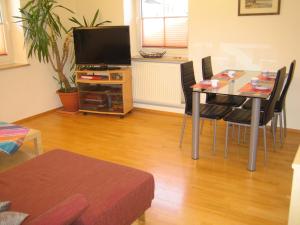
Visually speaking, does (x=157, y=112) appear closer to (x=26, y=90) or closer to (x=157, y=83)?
(x=157, y=83)

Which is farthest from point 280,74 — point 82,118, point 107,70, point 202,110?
point 82,118

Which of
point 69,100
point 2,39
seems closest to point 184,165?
point 69,100

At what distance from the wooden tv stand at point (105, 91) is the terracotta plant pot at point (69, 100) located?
0.09 m

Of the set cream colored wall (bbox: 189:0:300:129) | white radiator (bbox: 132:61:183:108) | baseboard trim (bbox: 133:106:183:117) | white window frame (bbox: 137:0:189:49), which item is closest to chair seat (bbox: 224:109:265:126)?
cream colored wall (bbox: 189:0:300:129)

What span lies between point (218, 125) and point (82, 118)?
78.4 inches

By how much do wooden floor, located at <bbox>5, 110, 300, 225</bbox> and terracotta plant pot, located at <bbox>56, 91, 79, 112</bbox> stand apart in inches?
6.5

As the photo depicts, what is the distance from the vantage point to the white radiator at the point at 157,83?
4.58m

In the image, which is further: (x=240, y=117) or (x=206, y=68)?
(x=206, y=68)

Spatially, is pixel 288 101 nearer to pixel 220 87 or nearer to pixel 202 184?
pixel 220 87

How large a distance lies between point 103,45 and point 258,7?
7.04ft

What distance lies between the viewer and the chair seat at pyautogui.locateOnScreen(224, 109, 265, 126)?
3.04 metres

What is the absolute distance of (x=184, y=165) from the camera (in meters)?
3.17

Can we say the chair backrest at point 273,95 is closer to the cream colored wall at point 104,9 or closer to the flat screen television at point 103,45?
the flat screen television at point 103,45

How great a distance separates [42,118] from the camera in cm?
481
